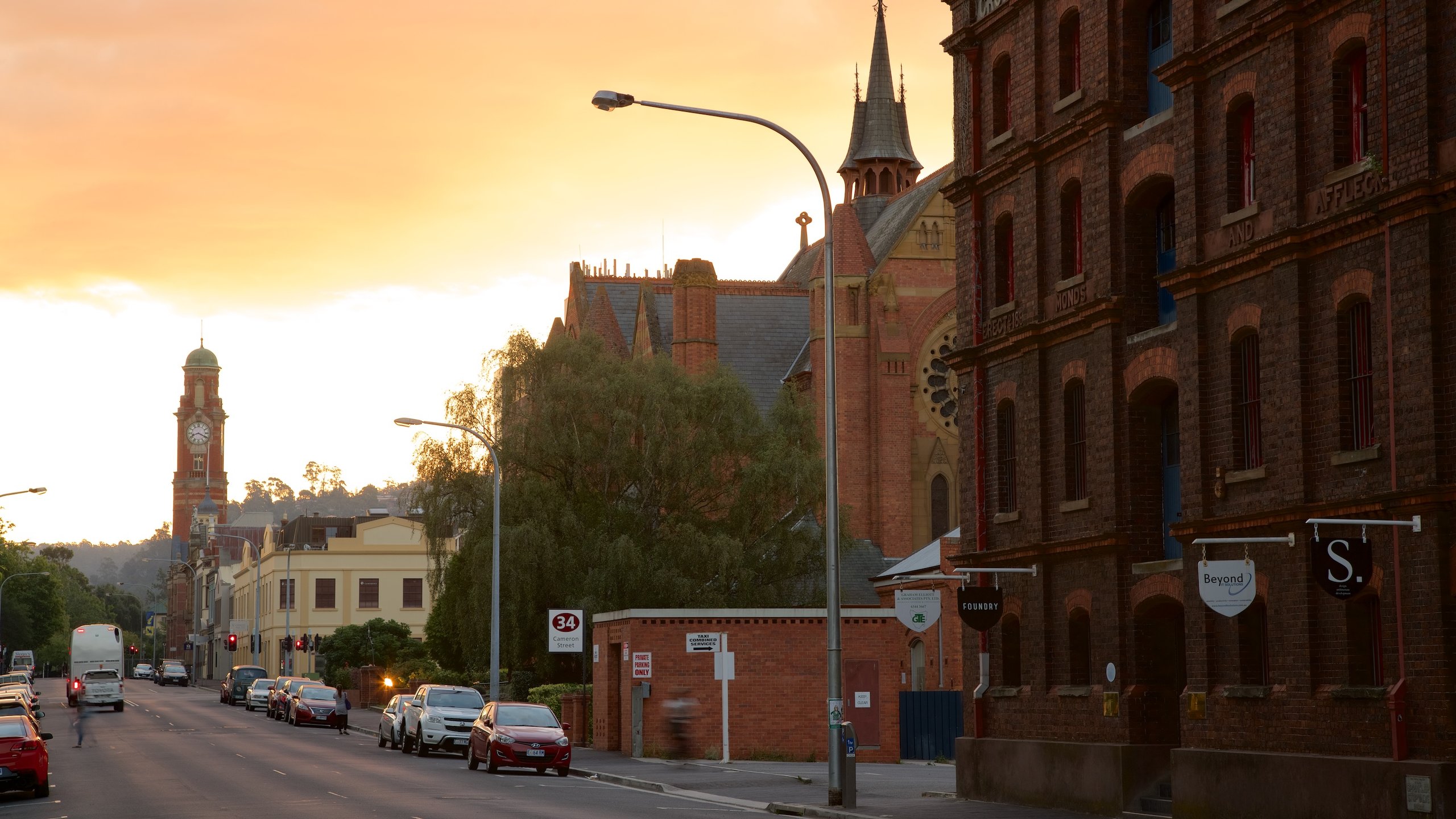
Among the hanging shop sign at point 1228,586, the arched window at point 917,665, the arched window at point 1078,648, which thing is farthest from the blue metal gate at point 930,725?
the hanging shop sign at point 1228,586

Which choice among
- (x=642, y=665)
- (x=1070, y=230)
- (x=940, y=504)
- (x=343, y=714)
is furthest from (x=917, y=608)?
(x=343, y=714)

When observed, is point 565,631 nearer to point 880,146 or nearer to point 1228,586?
point 1228,586

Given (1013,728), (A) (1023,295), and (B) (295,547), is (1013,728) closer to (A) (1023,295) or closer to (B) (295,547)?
(A) (1023,295)

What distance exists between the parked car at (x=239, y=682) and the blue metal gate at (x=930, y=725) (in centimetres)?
4256

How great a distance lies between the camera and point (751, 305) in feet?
226

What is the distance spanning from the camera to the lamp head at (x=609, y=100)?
74.3 feet

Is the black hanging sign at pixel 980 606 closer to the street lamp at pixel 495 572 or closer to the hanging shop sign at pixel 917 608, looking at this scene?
the hanging shop sign at pixel 917 608

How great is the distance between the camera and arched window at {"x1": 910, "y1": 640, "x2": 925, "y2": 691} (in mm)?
48312

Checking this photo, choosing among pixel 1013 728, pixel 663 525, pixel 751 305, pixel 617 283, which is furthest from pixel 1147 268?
pixel 617 283

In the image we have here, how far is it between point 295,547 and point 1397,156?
90.4m

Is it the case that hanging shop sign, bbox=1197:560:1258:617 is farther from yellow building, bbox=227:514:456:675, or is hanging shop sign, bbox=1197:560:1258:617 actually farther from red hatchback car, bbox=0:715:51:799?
yellow building, bbox=227:514:456:675

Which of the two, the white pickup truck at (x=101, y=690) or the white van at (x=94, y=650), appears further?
the white van at (x=94, y=650)

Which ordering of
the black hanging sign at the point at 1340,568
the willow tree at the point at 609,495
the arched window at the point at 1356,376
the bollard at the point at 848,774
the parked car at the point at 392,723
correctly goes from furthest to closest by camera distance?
1. the willow tree at the point at 609,495
2. the parked car at the point at 392,723
3. the bollard at the point at 848,774
4. the arched window at the point at 1356,376
5. the black hanging sign at the point at 1340,568

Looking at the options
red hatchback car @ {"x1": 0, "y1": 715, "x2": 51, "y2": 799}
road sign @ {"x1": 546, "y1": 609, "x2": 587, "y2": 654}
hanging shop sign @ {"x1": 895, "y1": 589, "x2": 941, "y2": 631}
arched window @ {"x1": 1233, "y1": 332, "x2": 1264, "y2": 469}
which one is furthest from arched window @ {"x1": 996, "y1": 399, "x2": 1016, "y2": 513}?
red hatchback car @ {"x1": 0, "y1": 715, "x2": 51, "y2": 799}
